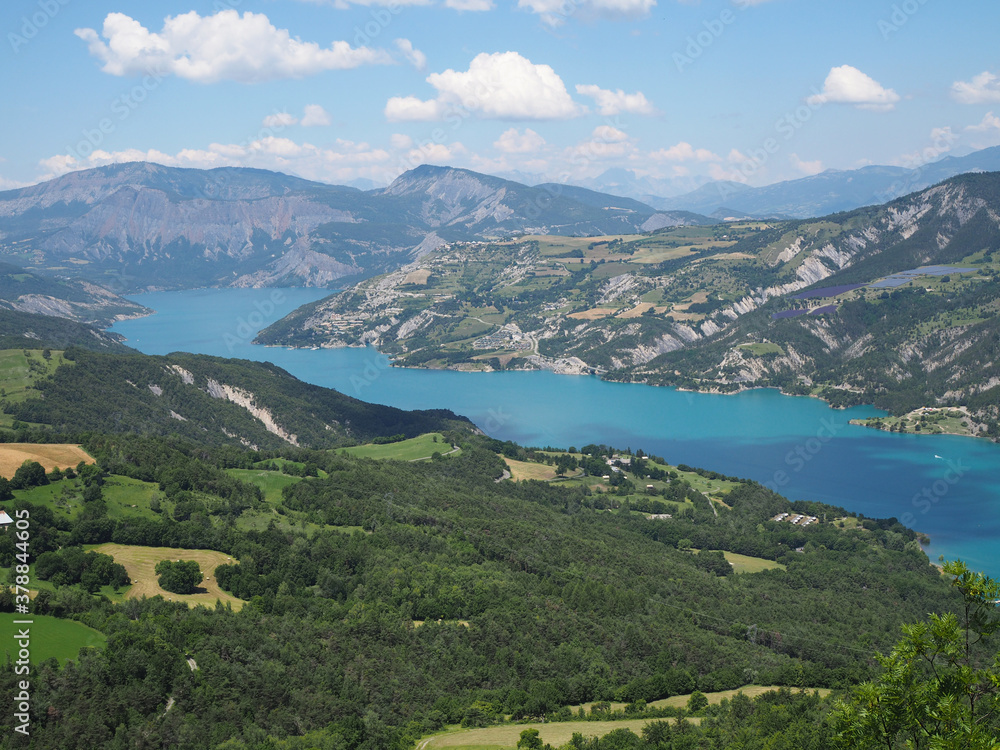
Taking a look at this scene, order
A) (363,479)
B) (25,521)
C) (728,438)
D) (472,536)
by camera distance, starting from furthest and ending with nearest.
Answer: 1. (728,438)
2. (363,479)
3. (472,536)
4. (25,521)

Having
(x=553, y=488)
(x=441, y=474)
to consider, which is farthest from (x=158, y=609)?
(x=553, y=488)

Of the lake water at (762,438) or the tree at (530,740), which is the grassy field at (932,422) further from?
the tree at (530,740)

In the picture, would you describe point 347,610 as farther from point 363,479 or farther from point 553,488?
point 553,488

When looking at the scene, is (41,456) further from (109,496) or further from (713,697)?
(713,697)

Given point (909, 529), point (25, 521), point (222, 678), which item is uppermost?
point (25, 521)

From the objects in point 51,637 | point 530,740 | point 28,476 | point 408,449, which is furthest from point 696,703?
point 408,449

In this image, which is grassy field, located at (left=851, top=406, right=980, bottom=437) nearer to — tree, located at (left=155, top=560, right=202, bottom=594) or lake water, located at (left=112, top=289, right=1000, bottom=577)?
lake water, located at (left=112, top=289, right=1000, bottom=577)

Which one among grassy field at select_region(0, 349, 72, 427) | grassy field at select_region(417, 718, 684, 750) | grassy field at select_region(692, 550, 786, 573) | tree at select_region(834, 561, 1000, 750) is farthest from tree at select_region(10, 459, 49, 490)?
grassy field at select_region(692, 550, 786, 573)
